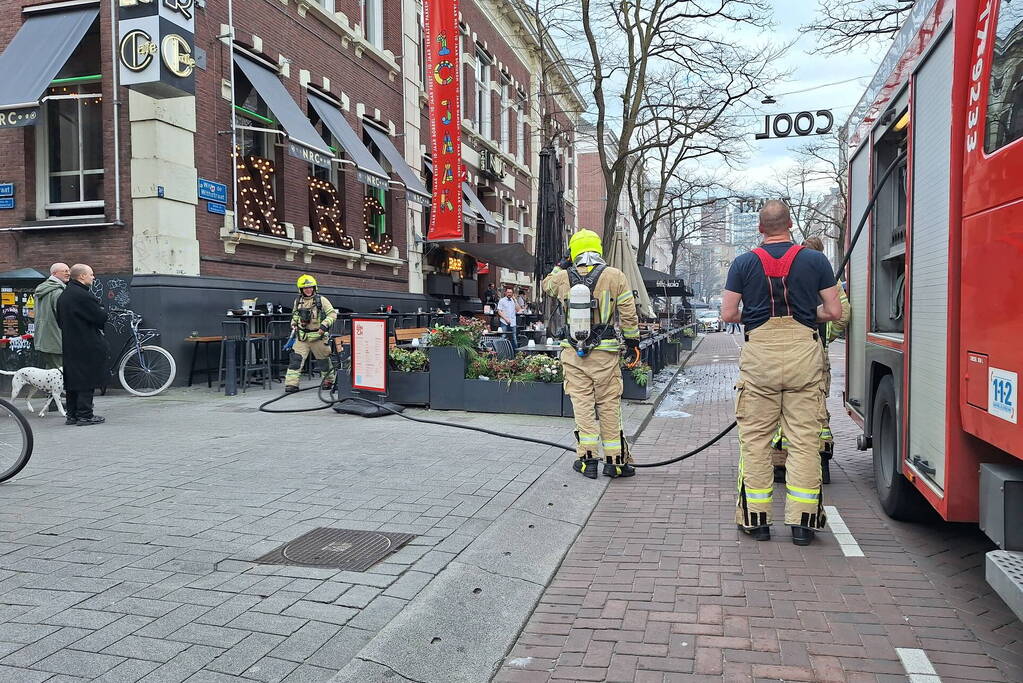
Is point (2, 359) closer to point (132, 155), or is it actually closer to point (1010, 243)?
point (132, 155)

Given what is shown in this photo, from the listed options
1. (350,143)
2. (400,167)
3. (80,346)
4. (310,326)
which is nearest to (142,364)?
(310,326)

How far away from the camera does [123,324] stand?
39.2 ft

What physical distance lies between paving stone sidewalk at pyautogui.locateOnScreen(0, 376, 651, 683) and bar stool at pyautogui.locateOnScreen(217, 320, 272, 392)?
339 centimetres

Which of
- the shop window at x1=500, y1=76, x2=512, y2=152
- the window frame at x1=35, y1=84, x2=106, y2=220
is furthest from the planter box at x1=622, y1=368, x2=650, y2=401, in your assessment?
the shop window at x1=500, y1=76, x2=512, y2=152

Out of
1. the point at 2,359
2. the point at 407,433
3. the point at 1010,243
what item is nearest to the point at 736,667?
the point at 1010,243

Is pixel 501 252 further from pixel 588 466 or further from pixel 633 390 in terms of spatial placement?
pixel 588 466

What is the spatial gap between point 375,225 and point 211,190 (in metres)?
6.87

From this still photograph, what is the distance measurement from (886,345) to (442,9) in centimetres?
1584

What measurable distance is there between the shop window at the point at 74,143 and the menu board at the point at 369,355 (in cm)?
546

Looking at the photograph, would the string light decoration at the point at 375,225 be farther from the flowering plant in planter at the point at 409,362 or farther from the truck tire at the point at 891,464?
the truck tire at the point at 891,464

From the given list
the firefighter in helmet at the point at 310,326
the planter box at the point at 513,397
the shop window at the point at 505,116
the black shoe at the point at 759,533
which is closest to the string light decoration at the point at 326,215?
the firefighter in helmet at the point at 310,326

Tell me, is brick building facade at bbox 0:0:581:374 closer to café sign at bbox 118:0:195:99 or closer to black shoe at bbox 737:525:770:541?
café sign at bbox 118:0:195:99

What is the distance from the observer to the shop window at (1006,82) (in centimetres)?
318

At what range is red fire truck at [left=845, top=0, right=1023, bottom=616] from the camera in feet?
10.3
